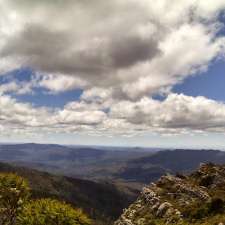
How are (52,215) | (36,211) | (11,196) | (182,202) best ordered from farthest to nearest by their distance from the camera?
(182,202), (11,196), (36,211), (52,215)

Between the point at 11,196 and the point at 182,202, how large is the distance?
4823 cm

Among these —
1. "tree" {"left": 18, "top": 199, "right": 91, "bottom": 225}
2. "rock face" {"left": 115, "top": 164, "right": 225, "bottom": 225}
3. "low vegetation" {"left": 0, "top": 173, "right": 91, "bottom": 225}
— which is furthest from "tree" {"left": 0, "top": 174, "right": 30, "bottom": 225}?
"rock face" {"left": 115, "top": 164, "right": 225, "bottom": 225}

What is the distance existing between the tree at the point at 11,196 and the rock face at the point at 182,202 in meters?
28.1

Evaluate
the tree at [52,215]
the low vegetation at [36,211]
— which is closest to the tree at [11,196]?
the low vegetation at [36,211]

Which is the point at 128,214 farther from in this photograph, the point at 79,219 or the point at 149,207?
the point at 79,219

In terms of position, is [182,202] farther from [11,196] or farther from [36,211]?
[36,211]

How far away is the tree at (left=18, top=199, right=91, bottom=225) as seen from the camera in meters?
59.4

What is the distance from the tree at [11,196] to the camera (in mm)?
70375

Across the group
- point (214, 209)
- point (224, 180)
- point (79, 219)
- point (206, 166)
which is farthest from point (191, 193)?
point (79, 219)

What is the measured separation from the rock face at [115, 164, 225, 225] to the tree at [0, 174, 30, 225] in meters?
28.1

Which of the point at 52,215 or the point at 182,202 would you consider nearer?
the point at 52,215

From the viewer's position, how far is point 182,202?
9962cm

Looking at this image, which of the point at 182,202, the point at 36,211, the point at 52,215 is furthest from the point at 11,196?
the point at 182,202

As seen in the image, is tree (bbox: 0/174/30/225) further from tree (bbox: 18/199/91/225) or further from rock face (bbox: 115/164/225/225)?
rock face (bbox: 115/164/225/225)
